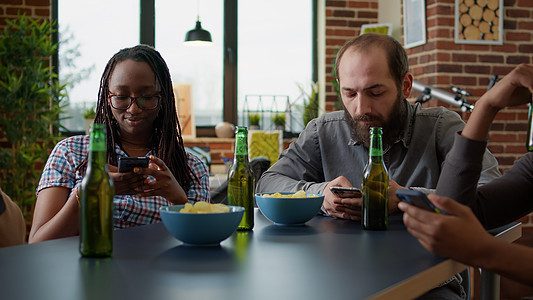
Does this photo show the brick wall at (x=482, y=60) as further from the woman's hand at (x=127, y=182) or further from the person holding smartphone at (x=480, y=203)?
the woman's hand at (x=127, y=182)

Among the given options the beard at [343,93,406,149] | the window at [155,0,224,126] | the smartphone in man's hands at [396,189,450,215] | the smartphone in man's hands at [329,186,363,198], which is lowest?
the smartphone in man's hands at [329,186,363,198]

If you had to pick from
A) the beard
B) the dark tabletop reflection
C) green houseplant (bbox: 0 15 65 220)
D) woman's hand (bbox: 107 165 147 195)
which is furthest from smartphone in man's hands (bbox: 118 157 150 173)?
green houseplant (bbox: 0 15 65 220)

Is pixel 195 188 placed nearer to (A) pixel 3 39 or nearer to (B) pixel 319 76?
(A) pixel 3 39

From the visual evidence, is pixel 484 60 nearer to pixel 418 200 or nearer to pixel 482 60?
pixel 482 60

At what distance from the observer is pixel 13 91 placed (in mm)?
3994

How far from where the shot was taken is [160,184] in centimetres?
135

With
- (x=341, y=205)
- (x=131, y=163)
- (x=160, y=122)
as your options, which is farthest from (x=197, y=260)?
(x=160, y=122)

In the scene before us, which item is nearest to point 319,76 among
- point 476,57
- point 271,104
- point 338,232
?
point 271,104

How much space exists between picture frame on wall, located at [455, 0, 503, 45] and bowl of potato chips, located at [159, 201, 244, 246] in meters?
3.58

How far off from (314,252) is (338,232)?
0.24 meters

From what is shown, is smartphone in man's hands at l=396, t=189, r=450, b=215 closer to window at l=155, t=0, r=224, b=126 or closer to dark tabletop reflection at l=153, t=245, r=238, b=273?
dark tabletop reflection at l=153, t=245, r=238, b=273

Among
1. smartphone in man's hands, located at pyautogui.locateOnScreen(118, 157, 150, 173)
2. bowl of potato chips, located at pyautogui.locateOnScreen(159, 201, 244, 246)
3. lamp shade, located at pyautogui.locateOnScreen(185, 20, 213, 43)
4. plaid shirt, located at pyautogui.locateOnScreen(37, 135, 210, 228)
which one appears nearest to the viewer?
bowl of potato chips, located at pyautogui.locateOnScreen(159, 201, 244, 246)

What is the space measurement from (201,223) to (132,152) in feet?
2.45

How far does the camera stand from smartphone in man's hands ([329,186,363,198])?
4.43 ft
